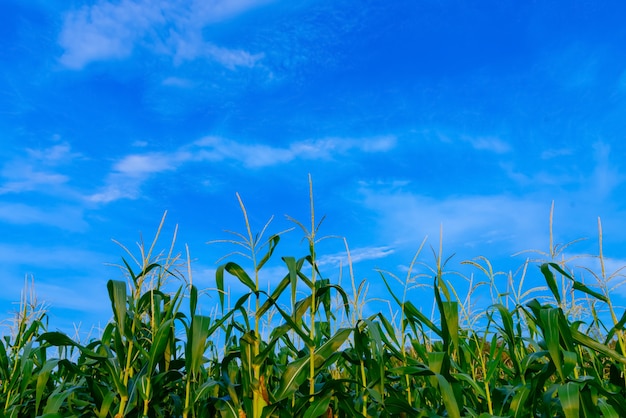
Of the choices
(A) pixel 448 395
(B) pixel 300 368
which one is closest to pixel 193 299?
(B) pixel 300 368

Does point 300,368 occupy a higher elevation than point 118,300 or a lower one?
lower

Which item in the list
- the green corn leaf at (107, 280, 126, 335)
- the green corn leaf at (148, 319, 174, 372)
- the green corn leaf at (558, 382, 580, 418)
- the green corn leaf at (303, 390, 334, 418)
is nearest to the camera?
the green corn leaf at (558, 382, 580, 418)

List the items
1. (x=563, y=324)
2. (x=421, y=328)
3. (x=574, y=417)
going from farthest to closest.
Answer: (x=421, y=328) < (x=563, y=324) < (x=574, y=417)

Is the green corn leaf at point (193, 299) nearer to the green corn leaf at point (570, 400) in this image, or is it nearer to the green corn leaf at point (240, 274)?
the green corn leaf at point (240, 274)

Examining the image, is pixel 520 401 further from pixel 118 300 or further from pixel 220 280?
pixel 118 300

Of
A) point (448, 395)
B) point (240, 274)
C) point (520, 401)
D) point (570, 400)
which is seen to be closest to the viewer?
point (570, 400)

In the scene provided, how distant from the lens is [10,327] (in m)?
6.37

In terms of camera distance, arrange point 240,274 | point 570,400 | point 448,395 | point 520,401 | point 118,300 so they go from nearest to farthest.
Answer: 1. point 570,400
2. point 448,395
3. point 520,401
4. point 240,274
5. point 118,300

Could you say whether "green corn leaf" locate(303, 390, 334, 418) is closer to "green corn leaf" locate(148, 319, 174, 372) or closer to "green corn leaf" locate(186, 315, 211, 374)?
"green corn leaf" locate(186, 315, 211, 374)

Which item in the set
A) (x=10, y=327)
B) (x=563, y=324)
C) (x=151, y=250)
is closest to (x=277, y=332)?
(x=151, y=250)

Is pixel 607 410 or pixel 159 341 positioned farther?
pixel 159 341

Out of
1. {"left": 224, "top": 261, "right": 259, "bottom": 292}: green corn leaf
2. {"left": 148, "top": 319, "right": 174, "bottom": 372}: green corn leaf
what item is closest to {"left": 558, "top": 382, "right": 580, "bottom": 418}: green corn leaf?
{"left": 224, "top": 261, "right": 259, "bottom": 292}: green corn leaf

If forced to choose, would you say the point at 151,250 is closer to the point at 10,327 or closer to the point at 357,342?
the point at 357,342

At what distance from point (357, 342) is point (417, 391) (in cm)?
111
